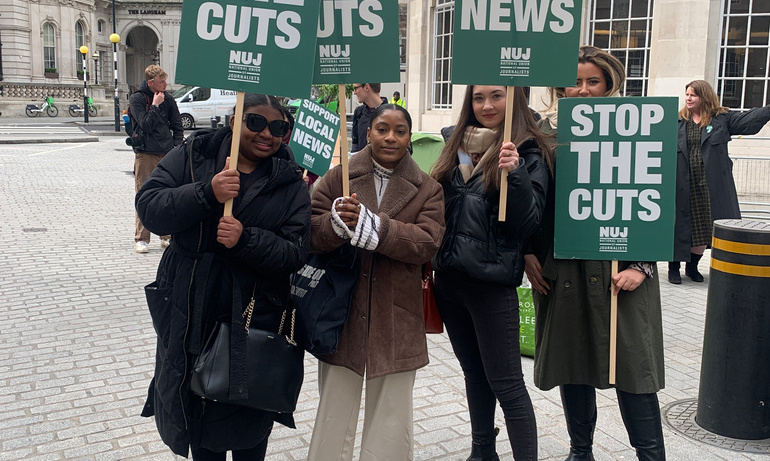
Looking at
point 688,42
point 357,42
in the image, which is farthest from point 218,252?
point 688,42

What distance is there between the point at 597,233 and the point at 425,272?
83cm

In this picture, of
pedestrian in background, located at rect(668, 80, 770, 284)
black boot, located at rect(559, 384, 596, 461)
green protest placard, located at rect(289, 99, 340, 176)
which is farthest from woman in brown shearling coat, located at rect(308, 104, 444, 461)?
pedestrian in background, located at rect(668, 80, 770, 284)

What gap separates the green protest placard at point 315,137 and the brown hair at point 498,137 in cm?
293

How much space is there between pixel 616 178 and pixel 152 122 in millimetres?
6810

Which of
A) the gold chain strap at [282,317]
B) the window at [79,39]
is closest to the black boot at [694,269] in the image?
the gold chain strap at [282,317]

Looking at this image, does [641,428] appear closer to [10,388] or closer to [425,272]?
[425,272]

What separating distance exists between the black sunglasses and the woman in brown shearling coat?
0.41 meters

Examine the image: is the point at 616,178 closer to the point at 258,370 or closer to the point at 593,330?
the point at 593,330

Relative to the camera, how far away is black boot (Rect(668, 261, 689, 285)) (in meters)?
8.02

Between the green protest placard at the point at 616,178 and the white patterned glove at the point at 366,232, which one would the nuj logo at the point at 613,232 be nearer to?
the green protest placard at the point at 616,178

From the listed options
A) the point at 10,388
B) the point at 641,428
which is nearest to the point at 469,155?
the point at 641,428

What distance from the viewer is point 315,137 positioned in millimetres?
6465

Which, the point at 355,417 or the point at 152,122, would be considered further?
the point at 152,122

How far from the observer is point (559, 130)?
3475 millimetres
